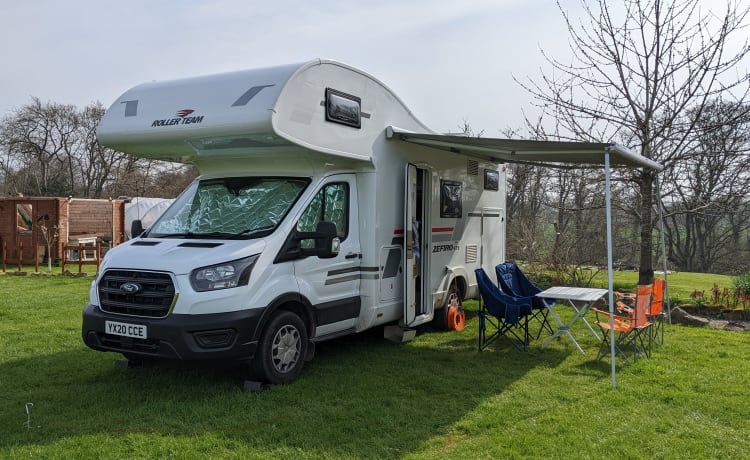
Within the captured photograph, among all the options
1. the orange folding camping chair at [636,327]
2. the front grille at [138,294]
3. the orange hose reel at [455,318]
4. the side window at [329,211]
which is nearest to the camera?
the front grille at [138,294]

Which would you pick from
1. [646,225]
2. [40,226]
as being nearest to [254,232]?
[646,225]

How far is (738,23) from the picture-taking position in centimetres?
955

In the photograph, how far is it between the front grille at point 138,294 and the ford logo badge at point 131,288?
1cm

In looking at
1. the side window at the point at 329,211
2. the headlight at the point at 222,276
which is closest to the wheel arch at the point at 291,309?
the headlight at the point at 222,276

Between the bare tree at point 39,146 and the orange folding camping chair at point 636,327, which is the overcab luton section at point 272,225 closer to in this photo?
the orange folding camping chair at point 636,327

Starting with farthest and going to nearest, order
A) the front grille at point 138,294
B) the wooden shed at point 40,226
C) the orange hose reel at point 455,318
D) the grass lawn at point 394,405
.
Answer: the wooden shed at point 40,226
the orange hose reel at point 455,318
the front grille at point 138,294
the grass lawn at point 394,405

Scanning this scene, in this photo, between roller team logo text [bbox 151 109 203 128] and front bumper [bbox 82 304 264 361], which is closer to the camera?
front bumper [bbox 82 304 264 361]

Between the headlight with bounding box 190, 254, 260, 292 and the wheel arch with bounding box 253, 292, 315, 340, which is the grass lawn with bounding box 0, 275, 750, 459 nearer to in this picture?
the wheel arch with bounding box 253, 292, 315, 340

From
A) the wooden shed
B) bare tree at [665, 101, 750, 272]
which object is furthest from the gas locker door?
the wooden shed

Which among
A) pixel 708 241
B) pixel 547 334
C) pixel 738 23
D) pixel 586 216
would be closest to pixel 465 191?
pixel 547 334

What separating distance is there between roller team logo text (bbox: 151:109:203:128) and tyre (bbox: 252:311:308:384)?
1927mm

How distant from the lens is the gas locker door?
5762mm

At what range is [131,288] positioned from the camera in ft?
16.7

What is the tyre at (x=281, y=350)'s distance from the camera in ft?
17.2
